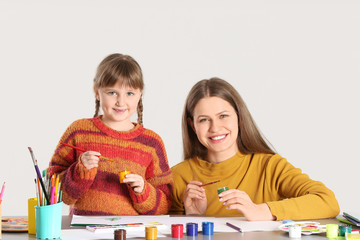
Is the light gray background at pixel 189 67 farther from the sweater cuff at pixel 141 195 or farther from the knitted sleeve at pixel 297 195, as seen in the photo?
the sweater cuff at pixel 141 195

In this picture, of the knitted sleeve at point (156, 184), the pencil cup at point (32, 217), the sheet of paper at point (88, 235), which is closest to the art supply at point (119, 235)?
the sheet of paper at point (88, 235)

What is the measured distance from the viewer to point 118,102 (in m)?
2.10

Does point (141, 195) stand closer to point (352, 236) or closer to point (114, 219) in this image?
point (114, 219)

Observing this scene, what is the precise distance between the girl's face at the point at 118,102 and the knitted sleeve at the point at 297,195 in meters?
0.63

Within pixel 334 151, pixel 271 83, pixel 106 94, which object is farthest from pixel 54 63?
pixel 334 151

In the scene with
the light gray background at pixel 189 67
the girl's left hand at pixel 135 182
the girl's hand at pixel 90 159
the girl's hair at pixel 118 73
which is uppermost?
the light gray background at pixel 189 67

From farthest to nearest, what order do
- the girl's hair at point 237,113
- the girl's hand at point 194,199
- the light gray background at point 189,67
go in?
the light gray background at point 189,67, the girl's hair at point 237,113, the girl's hand at point 194,199

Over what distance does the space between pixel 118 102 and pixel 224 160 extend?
60 cm

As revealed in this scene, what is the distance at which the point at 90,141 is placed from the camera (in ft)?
6.98

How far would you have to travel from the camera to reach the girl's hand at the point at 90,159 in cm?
192

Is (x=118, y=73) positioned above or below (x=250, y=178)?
above

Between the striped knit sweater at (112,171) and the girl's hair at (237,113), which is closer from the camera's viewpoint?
the striped knit sweater at (112,171)

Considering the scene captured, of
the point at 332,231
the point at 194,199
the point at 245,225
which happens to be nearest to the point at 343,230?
the point at 332,231

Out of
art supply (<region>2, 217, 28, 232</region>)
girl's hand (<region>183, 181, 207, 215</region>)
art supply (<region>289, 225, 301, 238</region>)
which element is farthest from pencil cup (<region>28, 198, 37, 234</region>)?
art supply (<region>289, 225, 301, 238</region>)
